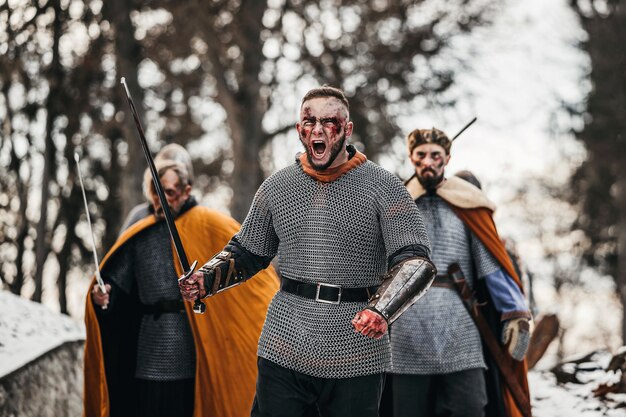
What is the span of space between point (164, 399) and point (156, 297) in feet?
1.86

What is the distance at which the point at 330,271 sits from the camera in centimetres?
333

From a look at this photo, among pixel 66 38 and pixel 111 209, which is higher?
pixel 66 38

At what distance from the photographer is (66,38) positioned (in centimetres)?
1237

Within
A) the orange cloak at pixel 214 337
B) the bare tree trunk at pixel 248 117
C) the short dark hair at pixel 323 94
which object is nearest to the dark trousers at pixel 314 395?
the short dark hair at pixel 323 94

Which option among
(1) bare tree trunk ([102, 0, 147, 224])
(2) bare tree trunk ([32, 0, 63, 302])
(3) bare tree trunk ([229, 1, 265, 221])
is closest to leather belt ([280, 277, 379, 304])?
(2) bare tree trunk ([32, 0, 63, 302])

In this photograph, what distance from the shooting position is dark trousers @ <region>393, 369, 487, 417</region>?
4715 millimetres

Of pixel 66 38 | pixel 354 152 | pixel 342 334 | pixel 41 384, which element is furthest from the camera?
pixel 66 38

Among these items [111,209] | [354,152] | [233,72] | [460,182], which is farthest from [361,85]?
[354,152]

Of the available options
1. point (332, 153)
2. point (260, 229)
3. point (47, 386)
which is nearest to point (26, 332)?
point (47, 386)

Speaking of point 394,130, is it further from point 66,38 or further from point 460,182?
point 460,182

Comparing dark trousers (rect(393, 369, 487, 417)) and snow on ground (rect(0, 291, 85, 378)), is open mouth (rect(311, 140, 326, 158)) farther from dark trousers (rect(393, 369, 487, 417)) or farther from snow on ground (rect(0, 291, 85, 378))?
snow on ground (rect(0, 291, 85, 378))

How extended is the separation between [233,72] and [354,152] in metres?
11.0

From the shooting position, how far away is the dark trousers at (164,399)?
5.04m

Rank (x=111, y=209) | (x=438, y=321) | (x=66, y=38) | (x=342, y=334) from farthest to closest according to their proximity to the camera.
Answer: (x=111, y=209) < (x=66, y=38) < (x=438, y=321) < (x=342, y=334)
